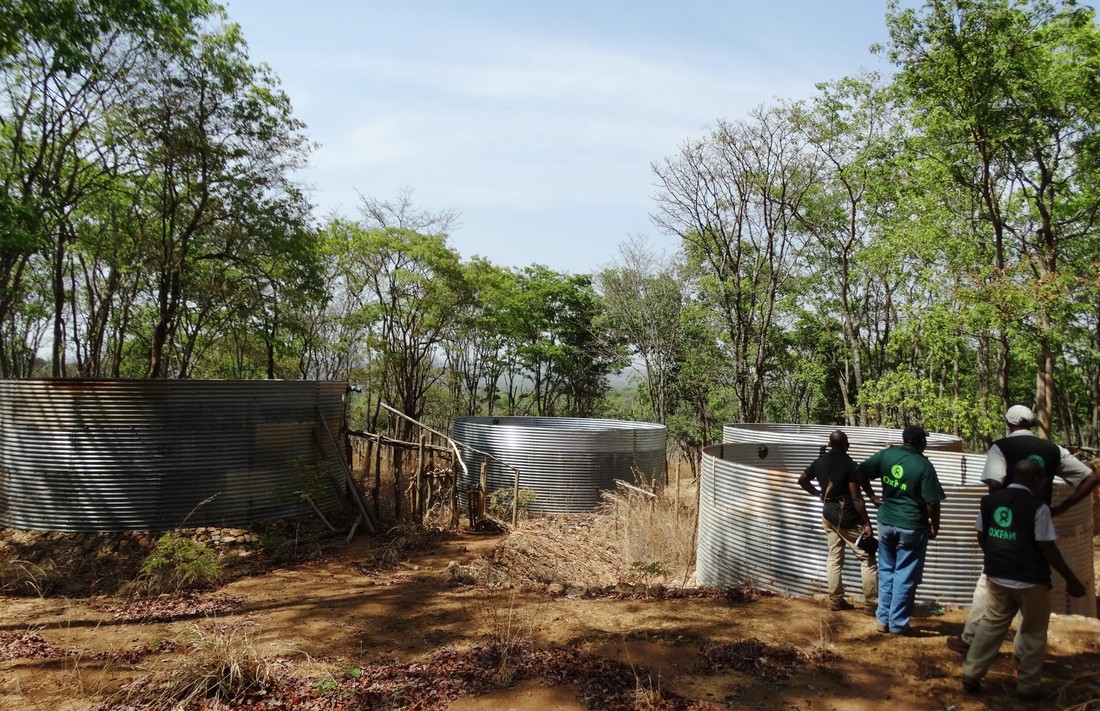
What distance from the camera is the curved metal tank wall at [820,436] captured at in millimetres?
11125

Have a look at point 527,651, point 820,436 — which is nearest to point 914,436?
point 527,651

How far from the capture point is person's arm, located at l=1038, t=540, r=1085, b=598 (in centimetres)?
383

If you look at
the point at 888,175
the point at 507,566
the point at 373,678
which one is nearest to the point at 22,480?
the point at 507,566

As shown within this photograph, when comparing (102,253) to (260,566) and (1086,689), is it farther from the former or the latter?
(1086,689)

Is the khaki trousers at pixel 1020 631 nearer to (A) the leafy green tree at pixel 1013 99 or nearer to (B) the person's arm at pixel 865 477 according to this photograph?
(B) the person's arm at pixel 865 477

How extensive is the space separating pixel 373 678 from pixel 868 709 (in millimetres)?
3234

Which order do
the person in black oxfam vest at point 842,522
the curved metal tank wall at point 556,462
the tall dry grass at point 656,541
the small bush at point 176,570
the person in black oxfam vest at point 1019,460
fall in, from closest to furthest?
the person in black oxfam vest at point 1019,460, the person in black oxfam vest at point 842,522, the small bush at point 176,570, the tall dry grass at point 656,541, the curved metal tank wall at point 556,462

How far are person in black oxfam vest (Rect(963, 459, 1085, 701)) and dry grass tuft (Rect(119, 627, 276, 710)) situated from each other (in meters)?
4.55

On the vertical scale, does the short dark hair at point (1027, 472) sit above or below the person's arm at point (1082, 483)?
above

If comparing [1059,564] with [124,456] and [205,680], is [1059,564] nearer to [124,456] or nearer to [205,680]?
[205,680]

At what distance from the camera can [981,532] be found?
4.18m

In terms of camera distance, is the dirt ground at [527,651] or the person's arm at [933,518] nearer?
the dirt ground at [527,651]

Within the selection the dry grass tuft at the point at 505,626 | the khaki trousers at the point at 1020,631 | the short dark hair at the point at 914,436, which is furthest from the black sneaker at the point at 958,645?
the dry grass tuft at the point at 505,626

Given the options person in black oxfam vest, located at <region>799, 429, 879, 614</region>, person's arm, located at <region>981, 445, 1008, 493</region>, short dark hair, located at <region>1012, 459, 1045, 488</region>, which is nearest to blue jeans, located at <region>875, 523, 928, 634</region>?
person in black oxfam vest, located at <region>799, 429, 879, 614</region>
